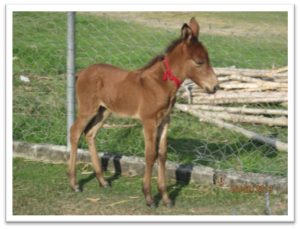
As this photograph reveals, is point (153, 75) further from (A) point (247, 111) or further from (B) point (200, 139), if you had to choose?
(A) point (247, 111)

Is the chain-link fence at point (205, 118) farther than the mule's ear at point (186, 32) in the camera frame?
Yes

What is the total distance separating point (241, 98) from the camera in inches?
320

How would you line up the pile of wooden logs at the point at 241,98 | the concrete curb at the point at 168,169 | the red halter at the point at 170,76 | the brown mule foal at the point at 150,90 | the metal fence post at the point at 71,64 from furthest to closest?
the pile of wooden logs at the point at 241,98
the metal fence post at the point at 71,64
the concrete curb at the point at 168,169
the red halter at the point at 170,76
the brown mule foal at the point at 150,90

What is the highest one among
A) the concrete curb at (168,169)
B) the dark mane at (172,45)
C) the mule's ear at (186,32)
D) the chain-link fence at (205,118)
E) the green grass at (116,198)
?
the mule's ear at (186,32)

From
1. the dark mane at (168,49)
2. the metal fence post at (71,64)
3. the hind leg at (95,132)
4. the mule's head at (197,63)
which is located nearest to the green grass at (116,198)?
the hind leg at (95,132)

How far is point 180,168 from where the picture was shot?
5938mm

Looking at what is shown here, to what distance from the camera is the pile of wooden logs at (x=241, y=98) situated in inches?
302

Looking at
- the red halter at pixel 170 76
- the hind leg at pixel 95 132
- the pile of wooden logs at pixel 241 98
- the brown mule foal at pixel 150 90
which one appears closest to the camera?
the brown mule foal at pixel 150 90

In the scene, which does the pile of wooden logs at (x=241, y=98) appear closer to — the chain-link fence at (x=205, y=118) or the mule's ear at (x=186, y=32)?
the chain-link fence at (x=205, y=118)

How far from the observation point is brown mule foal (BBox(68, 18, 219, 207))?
4.89 m

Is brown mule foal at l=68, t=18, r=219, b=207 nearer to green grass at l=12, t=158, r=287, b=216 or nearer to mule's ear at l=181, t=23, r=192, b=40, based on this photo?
mule's ear at l=181, t=23, r=192, b=40

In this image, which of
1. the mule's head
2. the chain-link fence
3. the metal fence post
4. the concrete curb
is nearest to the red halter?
the mule's head

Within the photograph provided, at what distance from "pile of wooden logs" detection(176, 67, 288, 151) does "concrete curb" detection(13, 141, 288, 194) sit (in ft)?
4.99

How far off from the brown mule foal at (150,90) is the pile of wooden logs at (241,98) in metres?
2.42
